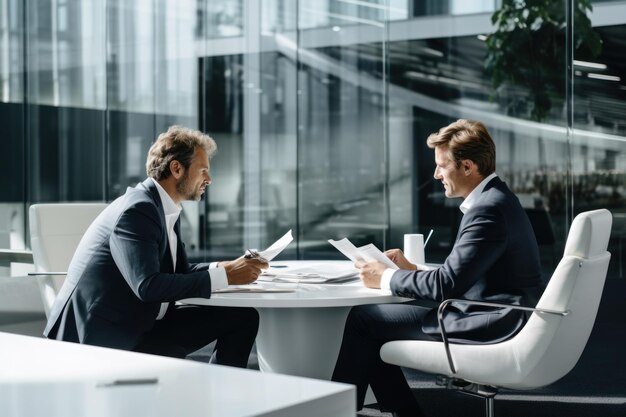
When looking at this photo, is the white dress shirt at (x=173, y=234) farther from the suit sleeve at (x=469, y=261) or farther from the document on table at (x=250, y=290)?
the suit sleeve at (x=469, y=261)

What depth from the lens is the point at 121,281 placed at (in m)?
2.97

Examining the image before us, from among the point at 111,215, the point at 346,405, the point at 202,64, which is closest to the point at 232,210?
the point at 202,64

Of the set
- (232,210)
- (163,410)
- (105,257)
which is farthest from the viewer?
(232,210)

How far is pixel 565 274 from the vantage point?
2748 millimetres

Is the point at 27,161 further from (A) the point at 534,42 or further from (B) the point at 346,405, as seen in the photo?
(B) the point at 346,405

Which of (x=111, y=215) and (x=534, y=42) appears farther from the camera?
(x=534, y=42)

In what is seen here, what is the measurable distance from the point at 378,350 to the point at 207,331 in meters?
0.72

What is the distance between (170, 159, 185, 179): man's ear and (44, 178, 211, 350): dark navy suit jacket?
6.2 inches

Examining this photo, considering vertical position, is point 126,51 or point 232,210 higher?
point 126,51

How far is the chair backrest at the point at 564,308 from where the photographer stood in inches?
108

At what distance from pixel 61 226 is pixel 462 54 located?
4233 mm

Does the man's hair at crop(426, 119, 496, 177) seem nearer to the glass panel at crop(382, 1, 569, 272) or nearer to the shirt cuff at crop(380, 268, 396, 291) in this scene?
the shirt cuff at crop(380, 268, 396, 291)

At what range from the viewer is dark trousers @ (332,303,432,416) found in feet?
10.5

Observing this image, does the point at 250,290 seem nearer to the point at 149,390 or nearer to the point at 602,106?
the point at 149,390
